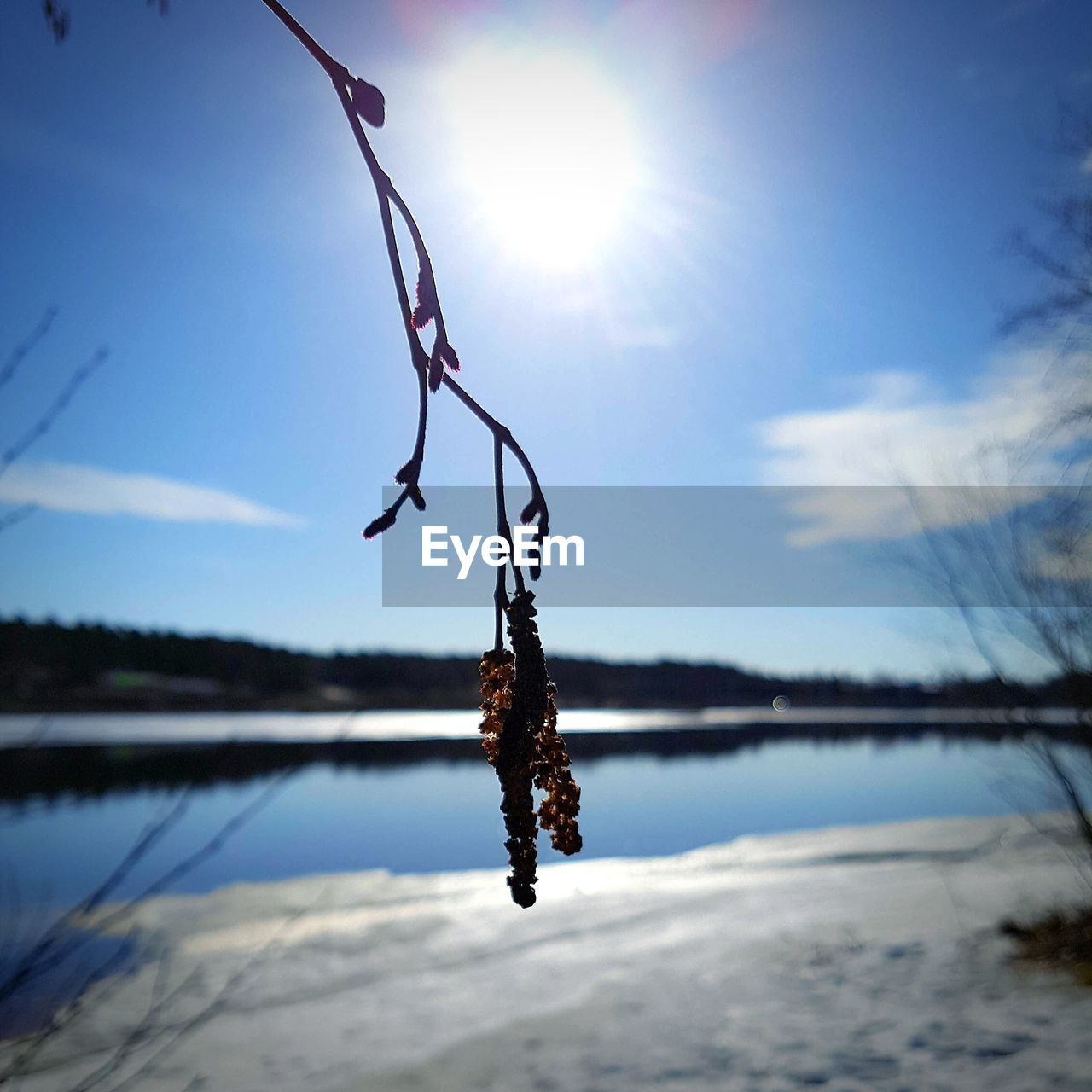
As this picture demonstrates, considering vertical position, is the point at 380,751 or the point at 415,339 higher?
the point at 415,339

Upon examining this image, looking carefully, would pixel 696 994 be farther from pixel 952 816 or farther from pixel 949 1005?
pixel 952 816

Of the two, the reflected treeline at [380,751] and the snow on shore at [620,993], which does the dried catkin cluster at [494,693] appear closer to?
the snow on shore at [620,993]

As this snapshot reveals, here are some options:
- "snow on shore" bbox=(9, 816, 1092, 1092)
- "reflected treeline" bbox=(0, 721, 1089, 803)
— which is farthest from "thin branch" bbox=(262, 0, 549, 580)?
"reflected treeline" bbox=(0, 721, 1089, 803)

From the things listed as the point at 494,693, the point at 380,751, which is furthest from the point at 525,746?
the point at 380,751

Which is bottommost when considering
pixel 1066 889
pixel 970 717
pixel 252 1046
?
pixel 252 1046

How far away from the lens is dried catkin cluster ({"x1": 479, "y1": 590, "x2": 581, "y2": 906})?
54 cm

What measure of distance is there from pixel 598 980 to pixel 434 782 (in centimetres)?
1714

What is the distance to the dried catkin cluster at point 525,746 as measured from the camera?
0.54 meters

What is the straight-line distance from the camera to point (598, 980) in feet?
22.8

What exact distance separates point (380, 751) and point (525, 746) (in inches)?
1307

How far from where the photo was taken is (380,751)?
32625 mm

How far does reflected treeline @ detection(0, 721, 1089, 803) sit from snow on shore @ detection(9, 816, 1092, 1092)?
150cm

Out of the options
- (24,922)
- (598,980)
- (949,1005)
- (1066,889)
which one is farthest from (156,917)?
(1066,889)

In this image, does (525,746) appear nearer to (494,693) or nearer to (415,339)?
(494,693)
